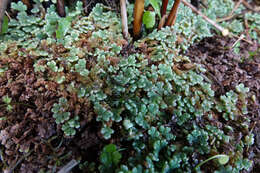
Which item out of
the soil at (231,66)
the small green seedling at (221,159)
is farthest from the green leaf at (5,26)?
the small green seedling at (221,159)

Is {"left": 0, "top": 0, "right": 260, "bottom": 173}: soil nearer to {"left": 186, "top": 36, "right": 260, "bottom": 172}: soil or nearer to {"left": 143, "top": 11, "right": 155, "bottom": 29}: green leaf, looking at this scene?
{"left": 186, "top": 36, "right": 260, "bottom": 172}: soil

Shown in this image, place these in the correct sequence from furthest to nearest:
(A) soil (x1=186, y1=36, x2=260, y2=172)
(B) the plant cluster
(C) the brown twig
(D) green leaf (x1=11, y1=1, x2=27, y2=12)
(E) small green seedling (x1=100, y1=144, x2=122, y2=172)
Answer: (C) the brown twig, (D) green leaf (x1=11, y1=1, x2=27, y2=12), (A) soil (x1=186, y1=36, x2=260, y2=172), (B) the plant cluster, (E) small green seedling (x1=100, y1=144, x2=122, y2=172)

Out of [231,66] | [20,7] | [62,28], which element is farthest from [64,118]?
[231,66]

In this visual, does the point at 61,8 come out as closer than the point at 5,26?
No

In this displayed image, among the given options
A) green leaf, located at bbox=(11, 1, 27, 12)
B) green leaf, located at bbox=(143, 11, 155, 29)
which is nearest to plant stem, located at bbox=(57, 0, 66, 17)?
green leaf, located at bbox=(11, 1, 27, 12)

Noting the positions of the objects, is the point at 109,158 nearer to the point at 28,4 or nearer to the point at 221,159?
the point at 221,159

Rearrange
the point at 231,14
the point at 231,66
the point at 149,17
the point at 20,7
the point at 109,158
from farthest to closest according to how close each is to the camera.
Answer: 1. the point at 231,14
2. the point at 231,66
3. the point at 20,7
4. the point at 149,17
5. the point at 109,158

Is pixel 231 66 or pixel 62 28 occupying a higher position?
pixel 62 28

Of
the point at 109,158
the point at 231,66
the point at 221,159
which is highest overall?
the point at 231,66
